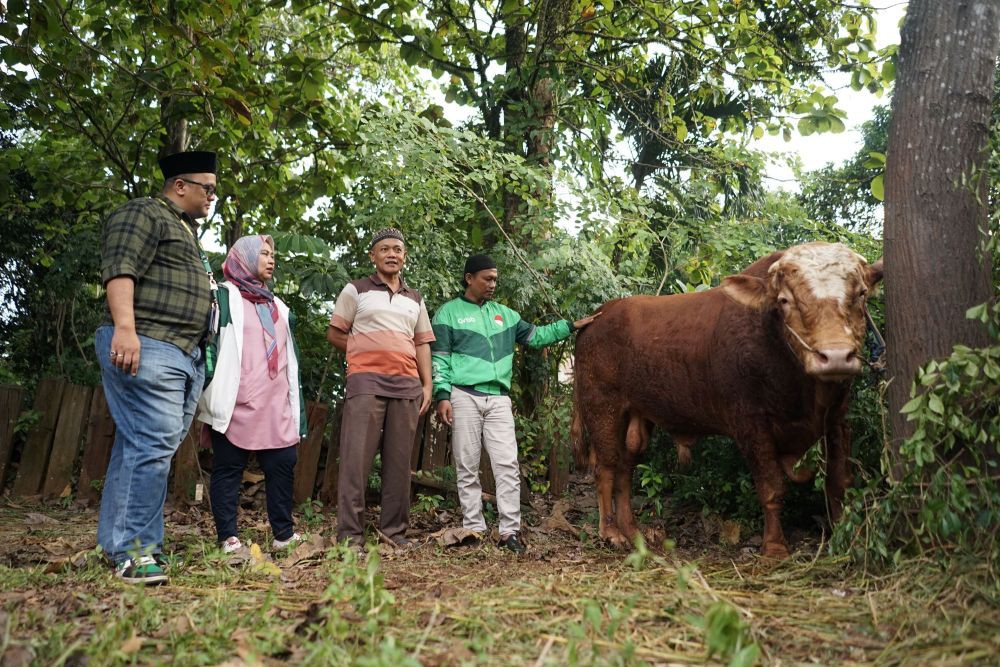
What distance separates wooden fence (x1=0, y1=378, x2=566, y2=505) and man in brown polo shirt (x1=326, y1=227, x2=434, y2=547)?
1.42 m

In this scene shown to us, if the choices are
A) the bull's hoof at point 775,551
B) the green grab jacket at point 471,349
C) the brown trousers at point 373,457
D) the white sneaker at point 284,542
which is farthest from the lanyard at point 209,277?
the bull's hoof at point 775,551

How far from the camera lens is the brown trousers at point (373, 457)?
510cm

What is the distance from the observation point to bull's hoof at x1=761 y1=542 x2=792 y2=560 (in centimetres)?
423

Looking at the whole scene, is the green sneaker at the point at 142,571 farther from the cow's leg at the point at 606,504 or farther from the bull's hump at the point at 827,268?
the bull's hump at the point at 827,268

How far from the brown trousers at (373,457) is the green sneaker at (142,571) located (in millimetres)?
1441

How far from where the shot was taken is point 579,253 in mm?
6410

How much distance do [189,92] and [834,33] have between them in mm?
5878

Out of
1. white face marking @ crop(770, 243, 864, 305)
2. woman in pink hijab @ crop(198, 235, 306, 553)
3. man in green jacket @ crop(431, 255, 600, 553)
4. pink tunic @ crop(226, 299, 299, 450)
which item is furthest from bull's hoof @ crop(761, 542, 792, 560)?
pink tunic @ crop(226, 299, 299, 450)

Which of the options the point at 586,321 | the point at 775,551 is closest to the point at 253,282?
the point at 586,321

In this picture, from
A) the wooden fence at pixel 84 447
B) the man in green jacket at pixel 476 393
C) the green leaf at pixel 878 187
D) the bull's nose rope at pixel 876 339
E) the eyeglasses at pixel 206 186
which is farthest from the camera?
the wooden fence at pixel 84 447

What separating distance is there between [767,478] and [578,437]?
5.62 feet

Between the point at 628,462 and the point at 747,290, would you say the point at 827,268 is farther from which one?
the point at 628,462

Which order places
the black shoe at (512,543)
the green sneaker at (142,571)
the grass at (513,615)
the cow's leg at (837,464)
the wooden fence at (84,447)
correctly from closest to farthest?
the grass at (513,615)
the green sneaker at (142,571)
the cow's leg at (837,464)
the black shoe at (512,543)
the wooden fence at (84,447)

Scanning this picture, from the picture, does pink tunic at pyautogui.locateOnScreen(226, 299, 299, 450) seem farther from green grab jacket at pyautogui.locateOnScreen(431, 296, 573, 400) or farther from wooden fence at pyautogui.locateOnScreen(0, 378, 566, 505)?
wooden fence at pyautogui.locateOnScreen(0, 378, 566, 505)
